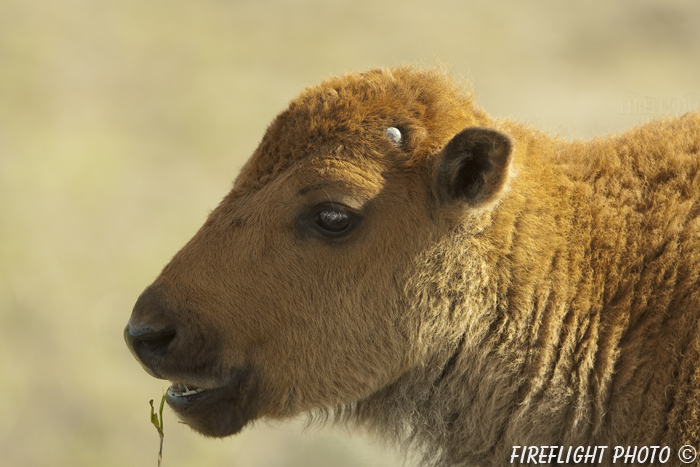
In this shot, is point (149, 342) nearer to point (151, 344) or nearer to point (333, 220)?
point (151, 344)

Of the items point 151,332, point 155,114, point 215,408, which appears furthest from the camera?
point 155,114

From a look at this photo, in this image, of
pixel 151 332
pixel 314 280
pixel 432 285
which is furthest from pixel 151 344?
pixel 432 285

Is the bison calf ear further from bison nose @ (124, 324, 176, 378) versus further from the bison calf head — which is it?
bison nose @ (124, 324, 176, 378)

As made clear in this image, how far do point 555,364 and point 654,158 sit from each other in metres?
1.62

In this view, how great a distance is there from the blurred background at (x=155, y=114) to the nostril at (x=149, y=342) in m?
7.39

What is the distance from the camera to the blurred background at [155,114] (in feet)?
52.0

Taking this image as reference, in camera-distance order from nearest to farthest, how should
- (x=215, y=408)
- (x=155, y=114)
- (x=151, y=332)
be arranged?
(x=151, y=332), (x=215, y=408), (x=155, y=114)

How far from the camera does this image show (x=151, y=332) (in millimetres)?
5020

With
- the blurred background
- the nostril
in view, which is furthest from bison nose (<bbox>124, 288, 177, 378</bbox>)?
the blurred background

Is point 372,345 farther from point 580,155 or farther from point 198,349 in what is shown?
point 580,155

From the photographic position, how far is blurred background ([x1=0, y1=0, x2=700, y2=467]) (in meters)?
15.9

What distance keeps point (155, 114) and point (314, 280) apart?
18.5m

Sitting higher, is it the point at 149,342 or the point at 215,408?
the point at 149,342

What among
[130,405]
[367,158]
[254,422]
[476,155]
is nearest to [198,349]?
[254,422]
